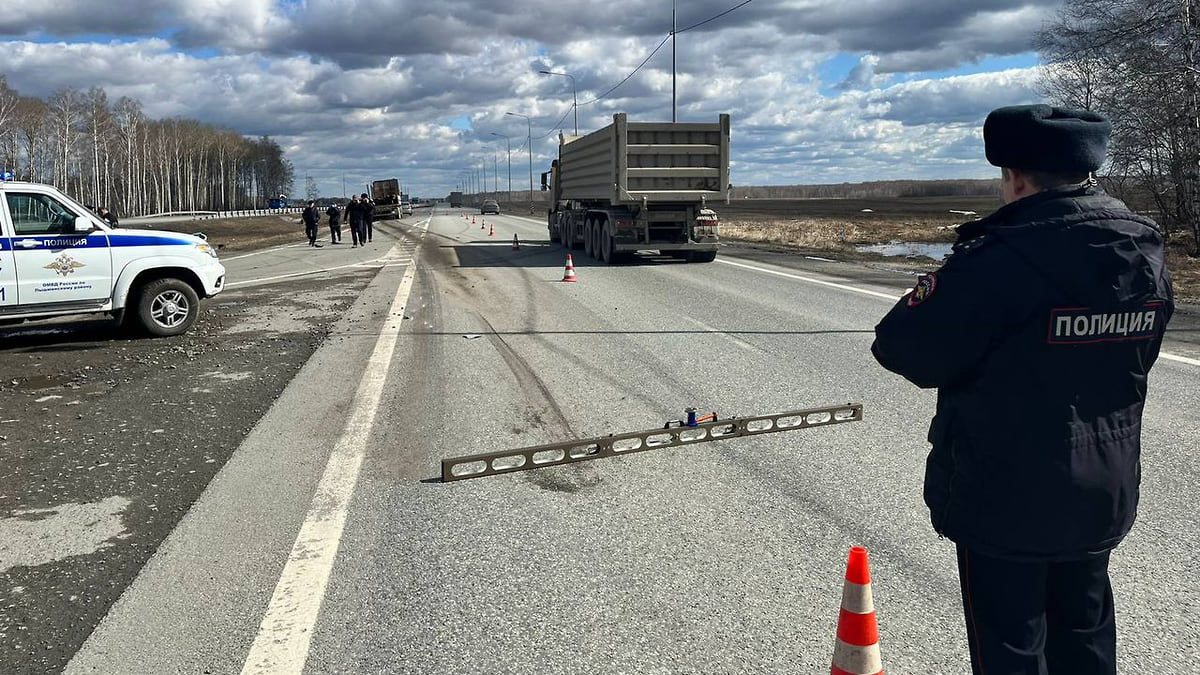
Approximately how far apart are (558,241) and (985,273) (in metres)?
27.7

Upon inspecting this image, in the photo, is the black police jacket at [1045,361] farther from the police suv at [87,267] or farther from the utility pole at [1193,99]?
the utility pole at [1193,99]

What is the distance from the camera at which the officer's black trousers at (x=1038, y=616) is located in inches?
87.0

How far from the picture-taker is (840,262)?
2059cm

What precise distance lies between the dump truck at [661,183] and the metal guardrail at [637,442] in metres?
13.1

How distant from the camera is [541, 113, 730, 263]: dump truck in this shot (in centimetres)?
1892

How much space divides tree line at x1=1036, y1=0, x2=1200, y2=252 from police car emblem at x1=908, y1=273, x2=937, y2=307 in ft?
77.2

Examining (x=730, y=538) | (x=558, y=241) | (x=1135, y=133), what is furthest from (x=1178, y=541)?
(x=558, y=241)

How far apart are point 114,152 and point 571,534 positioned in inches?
4405

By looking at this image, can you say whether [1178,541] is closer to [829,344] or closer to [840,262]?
[829,344]

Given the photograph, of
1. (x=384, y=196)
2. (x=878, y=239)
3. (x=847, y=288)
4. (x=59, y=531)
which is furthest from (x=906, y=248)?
(x=384, y=196)

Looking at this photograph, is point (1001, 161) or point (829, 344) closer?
point (1001, 161)

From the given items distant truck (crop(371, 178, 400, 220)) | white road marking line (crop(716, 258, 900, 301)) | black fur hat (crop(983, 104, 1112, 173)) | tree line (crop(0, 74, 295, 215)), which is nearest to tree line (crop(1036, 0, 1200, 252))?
white road marking line (crop(716, 258, 900, 301))

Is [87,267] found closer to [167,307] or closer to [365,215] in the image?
[167,307]

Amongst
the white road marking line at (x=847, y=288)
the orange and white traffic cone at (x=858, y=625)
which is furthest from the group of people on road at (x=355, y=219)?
the orange and white traffic cone at (x=858, y=625)
